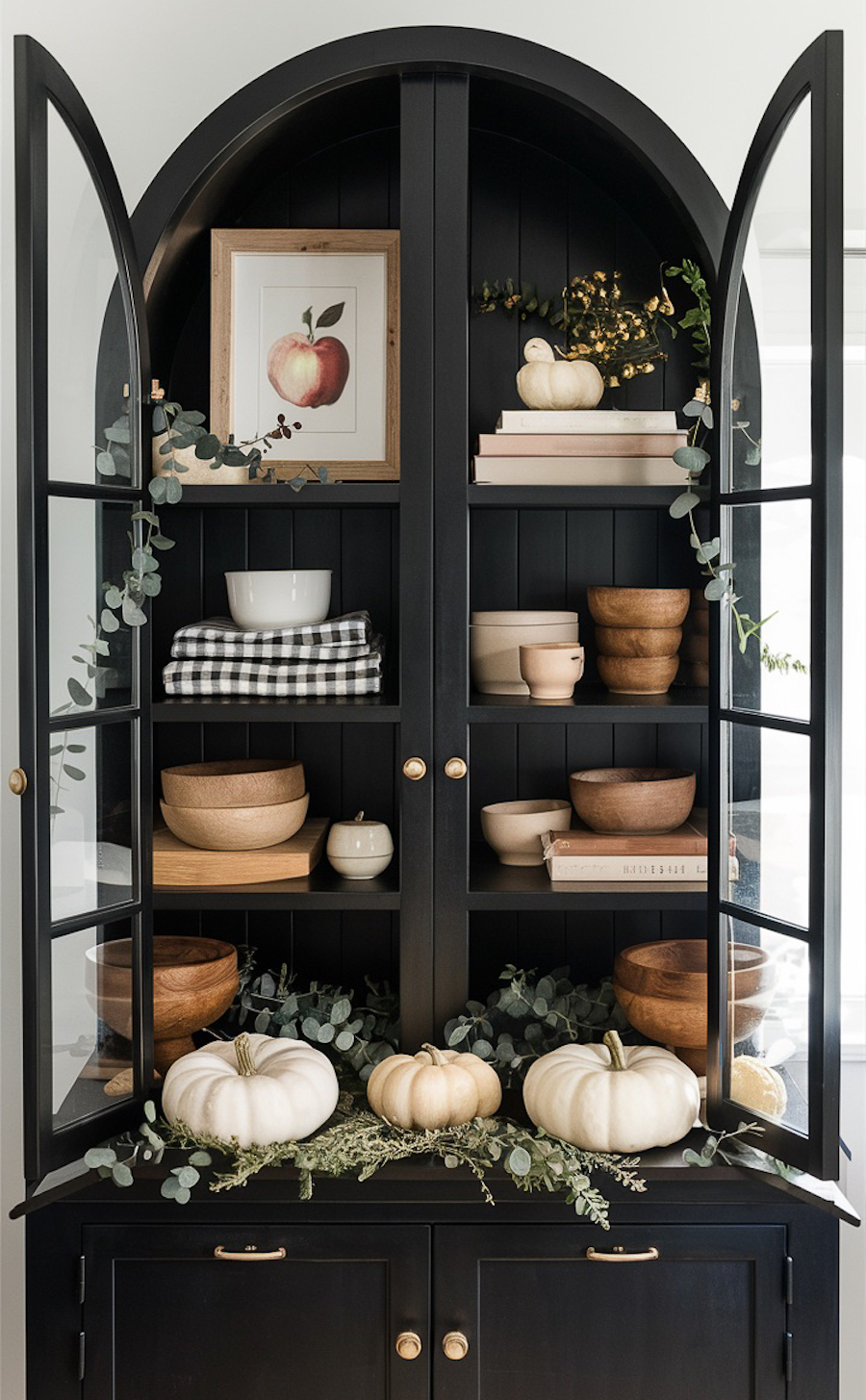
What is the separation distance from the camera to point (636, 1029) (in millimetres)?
1894

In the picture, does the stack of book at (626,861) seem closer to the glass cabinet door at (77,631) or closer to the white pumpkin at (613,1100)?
the white pumpkin at (613,1100)

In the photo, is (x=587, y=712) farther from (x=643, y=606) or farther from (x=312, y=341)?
(x=312, y=341)

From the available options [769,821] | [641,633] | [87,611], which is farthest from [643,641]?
[87,611]

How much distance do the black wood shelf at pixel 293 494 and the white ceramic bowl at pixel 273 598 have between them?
0.15 m

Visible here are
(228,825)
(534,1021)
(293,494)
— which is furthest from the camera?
(534,1021)

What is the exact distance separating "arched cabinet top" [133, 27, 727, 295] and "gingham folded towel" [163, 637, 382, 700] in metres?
0.63

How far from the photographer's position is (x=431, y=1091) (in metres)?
1.63

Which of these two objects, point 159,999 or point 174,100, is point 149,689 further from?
point 174,100

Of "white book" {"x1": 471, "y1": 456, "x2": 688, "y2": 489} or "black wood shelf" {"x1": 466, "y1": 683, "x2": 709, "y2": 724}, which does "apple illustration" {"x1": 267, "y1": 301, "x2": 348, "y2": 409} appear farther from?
"black wood shelf" {"x1": 466, "y1": 683, "x2": 709, "y2": 724}

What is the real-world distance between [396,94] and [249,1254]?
179cm

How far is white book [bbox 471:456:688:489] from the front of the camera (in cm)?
179

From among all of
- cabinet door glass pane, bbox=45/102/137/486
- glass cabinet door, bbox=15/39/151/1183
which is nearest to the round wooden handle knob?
glass cabinet door, bbox=15/39/151/1183

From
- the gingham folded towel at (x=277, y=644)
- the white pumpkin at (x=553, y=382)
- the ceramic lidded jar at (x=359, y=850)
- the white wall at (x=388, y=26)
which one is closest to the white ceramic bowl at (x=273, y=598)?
the gingham folded towel at (x=277, y=644)

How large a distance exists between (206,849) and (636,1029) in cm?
78
